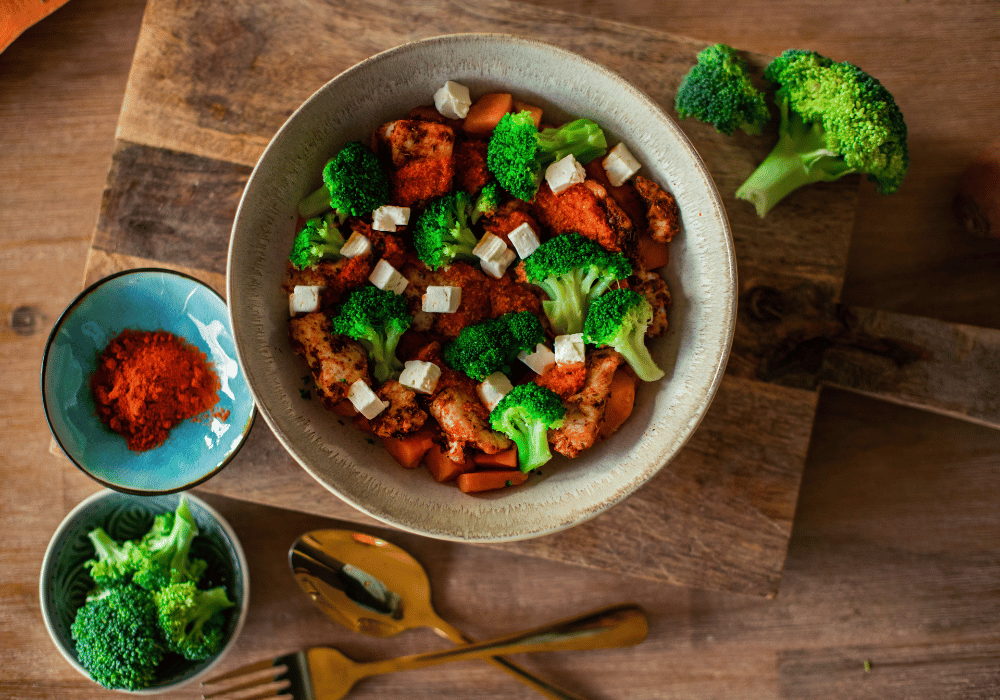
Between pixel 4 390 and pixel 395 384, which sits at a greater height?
pixel 395 384

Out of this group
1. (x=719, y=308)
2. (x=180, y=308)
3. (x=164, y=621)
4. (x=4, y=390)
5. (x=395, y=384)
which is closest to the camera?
(x=719, y=308)

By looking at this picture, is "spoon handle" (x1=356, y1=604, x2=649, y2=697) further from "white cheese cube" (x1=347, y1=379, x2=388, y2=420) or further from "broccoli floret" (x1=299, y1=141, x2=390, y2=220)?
"broccoli floret" (x1=299, y1=141, x2=390, y2=220)

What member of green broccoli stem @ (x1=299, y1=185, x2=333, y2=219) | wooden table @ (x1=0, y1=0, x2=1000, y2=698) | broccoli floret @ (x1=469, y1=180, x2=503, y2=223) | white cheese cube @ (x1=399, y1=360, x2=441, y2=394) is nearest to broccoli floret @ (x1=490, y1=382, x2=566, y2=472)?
white cheese cube @ (x1=399, y1=360, x2=441, y2=394)

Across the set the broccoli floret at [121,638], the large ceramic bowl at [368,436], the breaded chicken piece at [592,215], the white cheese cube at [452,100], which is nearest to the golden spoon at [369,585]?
the broccoli floret at [121,638]

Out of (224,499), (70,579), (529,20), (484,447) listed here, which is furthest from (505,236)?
(70,579)

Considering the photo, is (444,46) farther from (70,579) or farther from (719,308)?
(70,579)

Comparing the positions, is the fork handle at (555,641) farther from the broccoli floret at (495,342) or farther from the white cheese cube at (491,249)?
the white cheese cube at (491,249)
